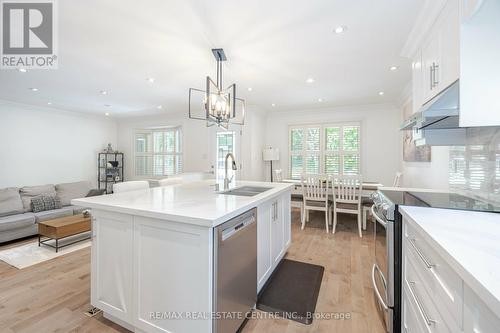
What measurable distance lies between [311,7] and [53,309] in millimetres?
3281

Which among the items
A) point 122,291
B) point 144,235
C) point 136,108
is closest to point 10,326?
point 122,291

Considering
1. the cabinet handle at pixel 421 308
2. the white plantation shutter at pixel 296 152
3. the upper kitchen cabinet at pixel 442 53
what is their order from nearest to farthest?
the cabinet handle at pixel 421 308 → the upper kitchen cabinet at pixel 442 53 → the white plantation shutter at pixel 296 152

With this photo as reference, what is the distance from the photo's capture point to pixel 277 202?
2340 mm

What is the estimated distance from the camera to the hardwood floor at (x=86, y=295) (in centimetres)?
164

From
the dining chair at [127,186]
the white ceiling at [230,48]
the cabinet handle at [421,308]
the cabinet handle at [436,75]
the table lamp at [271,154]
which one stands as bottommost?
the cabinet handle at [421,308]

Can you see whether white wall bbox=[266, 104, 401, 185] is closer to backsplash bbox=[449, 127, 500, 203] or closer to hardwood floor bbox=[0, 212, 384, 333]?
hardwood floor bbox=[0, 212, 384, 333]

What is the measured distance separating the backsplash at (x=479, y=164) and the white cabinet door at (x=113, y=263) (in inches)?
98.4

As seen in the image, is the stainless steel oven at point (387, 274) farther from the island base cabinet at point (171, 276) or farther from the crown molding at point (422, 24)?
the crown molding at point (422, 24)

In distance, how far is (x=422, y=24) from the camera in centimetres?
189

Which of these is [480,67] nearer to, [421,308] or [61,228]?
[421,308]

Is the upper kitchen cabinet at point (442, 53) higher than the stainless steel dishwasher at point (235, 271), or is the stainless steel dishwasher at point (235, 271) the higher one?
the upper kitchen cabinet at point (442, 53)

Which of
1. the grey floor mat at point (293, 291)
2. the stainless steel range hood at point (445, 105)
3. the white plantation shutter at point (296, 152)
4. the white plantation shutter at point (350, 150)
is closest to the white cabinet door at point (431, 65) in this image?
the stainless steel range hood at point (445, 105)

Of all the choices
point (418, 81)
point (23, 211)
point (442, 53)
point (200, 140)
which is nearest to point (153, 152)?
point (200, 140)

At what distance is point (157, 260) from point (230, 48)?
2.20m
